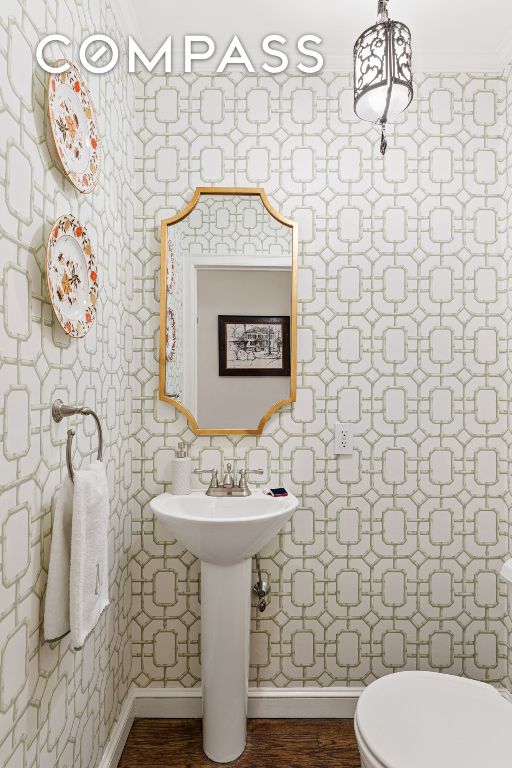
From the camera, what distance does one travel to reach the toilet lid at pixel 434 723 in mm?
1097

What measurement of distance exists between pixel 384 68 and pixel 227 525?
1408 mm

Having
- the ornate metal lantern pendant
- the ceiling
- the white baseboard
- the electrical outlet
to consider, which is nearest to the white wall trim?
the white baseboard

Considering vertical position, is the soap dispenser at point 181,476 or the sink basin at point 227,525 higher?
the soap dispenser at point 181,476

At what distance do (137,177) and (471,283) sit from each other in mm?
1437

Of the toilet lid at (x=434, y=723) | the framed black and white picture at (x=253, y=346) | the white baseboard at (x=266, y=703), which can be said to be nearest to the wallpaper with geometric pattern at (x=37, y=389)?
the white baseboard at (x=266, y=703)

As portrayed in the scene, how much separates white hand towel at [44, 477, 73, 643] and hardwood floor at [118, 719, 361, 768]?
3.34 feet

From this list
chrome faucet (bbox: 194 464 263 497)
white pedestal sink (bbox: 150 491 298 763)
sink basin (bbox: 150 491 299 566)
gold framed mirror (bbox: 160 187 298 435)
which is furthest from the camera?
gold framed mirror (bbox: 160 187 298 435)

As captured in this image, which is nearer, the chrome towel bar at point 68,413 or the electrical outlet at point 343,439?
the chrome towel bar at point 68,413

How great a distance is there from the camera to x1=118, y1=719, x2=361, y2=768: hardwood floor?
168cm

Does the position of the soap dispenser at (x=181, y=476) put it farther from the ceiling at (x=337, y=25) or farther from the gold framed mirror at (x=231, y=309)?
the ceiling at (x=337, y=25)

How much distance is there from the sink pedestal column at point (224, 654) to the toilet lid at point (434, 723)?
1.65ft

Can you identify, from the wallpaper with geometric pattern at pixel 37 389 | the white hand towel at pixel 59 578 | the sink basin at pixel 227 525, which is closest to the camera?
the wallpaper with geometric pattern at pixel 37 389

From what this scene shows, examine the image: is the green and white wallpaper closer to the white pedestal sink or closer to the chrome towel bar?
the white pedestal sink

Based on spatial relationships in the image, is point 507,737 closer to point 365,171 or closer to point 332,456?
point 332,456
